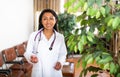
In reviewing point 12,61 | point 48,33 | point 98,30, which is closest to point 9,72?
point 12,61

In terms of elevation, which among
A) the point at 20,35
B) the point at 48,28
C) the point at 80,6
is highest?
the point at 80,6

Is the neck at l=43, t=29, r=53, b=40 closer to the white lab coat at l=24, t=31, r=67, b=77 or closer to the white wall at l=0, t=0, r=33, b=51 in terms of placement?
the white lab coat at l=24, t=31, r=67, b=77

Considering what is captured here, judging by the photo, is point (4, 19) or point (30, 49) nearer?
point (30, 49)

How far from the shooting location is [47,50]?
2193 mm

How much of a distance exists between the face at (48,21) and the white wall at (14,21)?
2.21 meters

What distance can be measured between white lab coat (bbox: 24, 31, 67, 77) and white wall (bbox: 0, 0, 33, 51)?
2.17 meters

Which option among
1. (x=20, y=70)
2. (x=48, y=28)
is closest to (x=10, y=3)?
(x=20, y=70)

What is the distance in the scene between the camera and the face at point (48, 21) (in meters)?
2.23

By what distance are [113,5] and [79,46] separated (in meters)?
0.28

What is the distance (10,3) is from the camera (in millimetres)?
4754

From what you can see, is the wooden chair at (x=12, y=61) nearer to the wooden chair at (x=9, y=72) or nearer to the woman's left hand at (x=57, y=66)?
the wooden chair at (x=9, y=72)

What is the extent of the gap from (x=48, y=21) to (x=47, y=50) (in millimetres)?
306

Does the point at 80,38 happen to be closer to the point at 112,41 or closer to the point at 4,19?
the point at 112,41

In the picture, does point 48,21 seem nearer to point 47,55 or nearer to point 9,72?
point 47,55
